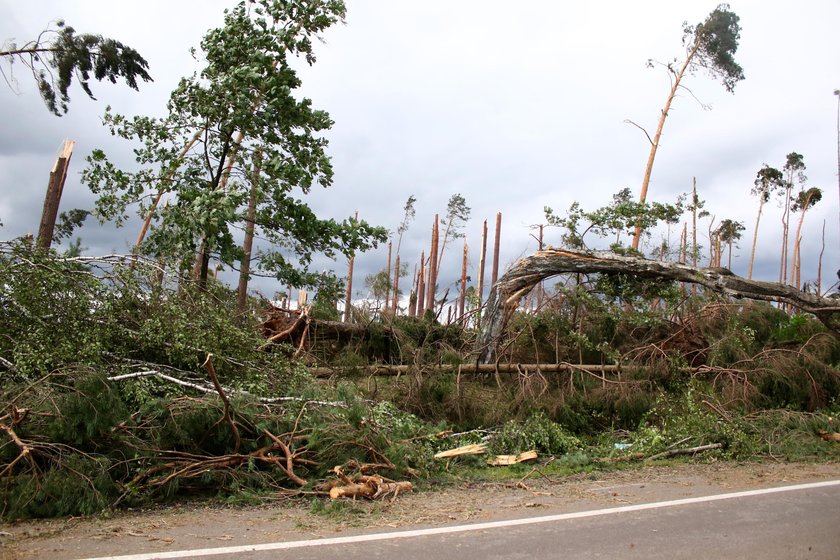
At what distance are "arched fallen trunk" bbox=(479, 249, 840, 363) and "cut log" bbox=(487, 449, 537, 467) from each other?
12.6 ft

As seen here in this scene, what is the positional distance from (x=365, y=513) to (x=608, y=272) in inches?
356

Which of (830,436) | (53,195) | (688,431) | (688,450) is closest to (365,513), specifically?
(688,450)

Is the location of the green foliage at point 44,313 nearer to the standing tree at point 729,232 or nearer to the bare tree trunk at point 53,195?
the bare tree trunk at point 53,195

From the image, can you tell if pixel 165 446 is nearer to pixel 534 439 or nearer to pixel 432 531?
pixel 432 531

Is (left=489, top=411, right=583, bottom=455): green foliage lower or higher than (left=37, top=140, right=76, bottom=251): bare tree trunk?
lower

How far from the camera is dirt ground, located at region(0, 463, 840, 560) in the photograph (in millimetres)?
4887

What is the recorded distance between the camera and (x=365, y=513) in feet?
19.0

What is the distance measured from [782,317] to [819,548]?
35.1 ft

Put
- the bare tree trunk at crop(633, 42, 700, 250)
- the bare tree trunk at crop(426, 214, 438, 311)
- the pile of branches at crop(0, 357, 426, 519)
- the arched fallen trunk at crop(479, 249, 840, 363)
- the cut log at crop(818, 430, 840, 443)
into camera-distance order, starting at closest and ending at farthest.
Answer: the pile of branches at crop(0, 357, 426, 519)
the cut log at crop(818, 430, 840, 443)
the arched fallen trunk at crop(479, 249, 840, 363)
the bare tree trunk at crop(633, 42, 700, 250)
the bare tree trunk at crop(426, 214, 438, 311)

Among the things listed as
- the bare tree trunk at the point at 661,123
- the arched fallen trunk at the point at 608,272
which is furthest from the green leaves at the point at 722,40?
the arched fallen trunk at the point at 608,272

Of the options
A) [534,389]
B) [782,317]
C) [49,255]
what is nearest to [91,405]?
[49,255]

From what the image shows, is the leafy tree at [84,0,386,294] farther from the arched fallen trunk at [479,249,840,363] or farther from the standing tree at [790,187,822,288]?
the standing tree at [790,187,822,288]

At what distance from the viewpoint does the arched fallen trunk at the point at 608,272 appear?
1231 cm

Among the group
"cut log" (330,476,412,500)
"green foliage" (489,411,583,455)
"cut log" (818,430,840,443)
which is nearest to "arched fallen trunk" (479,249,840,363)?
"green foliage" (489,411,583,455)
